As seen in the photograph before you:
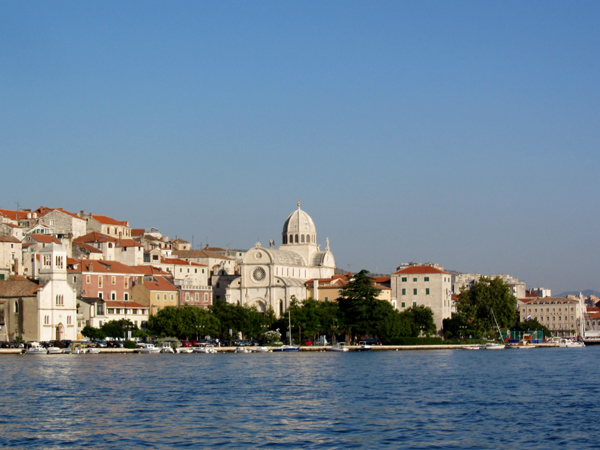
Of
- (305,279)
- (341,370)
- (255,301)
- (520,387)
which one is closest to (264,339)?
(255,301)

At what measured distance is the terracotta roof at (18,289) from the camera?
83312mm

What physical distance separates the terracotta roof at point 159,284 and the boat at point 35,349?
19330mm

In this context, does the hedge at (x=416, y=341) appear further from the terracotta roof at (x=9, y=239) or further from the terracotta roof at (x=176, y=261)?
the terracotta roof at (x=9, y=239)

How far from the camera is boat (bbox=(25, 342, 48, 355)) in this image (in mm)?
75931

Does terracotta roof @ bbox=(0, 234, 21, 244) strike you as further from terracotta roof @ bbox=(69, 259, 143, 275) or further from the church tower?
the church tower

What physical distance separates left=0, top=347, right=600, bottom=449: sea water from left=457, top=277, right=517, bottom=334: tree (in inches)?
2014

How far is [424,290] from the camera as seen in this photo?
11262 cm

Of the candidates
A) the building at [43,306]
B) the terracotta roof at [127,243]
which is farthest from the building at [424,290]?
the building at [43,306]

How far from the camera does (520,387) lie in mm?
47062

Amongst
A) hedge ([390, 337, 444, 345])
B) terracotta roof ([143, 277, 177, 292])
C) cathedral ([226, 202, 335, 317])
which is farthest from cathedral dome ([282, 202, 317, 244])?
hedge ([390, 337, 444, 345])

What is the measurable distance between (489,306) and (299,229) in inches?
966

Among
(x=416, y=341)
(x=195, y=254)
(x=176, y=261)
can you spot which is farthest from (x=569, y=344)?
(x=176, y=261)

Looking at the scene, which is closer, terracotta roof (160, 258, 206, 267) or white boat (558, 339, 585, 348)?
terracotta roof (160, 258, 206, 267)

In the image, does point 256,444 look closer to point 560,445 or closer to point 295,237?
point 560,445
